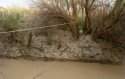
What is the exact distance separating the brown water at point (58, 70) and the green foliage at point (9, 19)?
0.73 m

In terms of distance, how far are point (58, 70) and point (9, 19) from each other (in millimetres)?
1560

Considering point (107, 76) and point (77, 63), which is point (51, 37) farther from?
point (107, 76)

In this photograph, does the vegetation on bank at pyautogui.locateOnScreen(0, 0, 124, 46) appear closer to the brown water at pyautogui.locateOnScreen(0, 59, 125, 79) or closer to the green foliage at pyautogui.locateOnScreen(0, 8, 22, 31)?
the green foliage at pyautogui.locateOnScreen(0, 8, 22, 31)

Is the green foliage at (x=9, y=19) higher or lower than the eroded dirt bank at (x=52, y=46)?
higher

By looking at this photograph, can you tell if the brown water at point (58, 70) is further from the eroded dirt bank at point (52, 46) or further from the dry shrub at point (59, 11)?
the dry shrub at point (59, 11)

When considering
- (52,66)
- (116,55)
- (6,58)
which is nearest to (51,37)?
(52,66)

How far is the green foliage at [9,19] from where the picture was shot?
536 cm

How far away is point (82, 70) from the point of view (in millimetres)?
4930

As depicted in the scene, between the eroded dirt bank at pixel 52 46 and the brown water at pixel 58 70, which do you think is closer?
the brown water at pixel 58 70

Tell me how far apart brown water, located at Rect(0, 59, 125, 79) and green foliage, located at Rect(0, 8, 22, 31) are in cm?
73

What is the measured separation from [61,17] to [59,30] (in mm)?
303

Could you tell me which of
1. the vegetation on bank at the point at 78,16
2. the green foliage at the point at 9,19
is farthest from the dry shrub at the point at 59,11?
the green foliage at the point at 9,19

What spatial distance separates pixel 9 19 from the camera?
17.8 ft

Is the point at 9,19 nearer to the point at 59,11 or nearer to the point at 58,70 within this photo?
the point at 59,11
